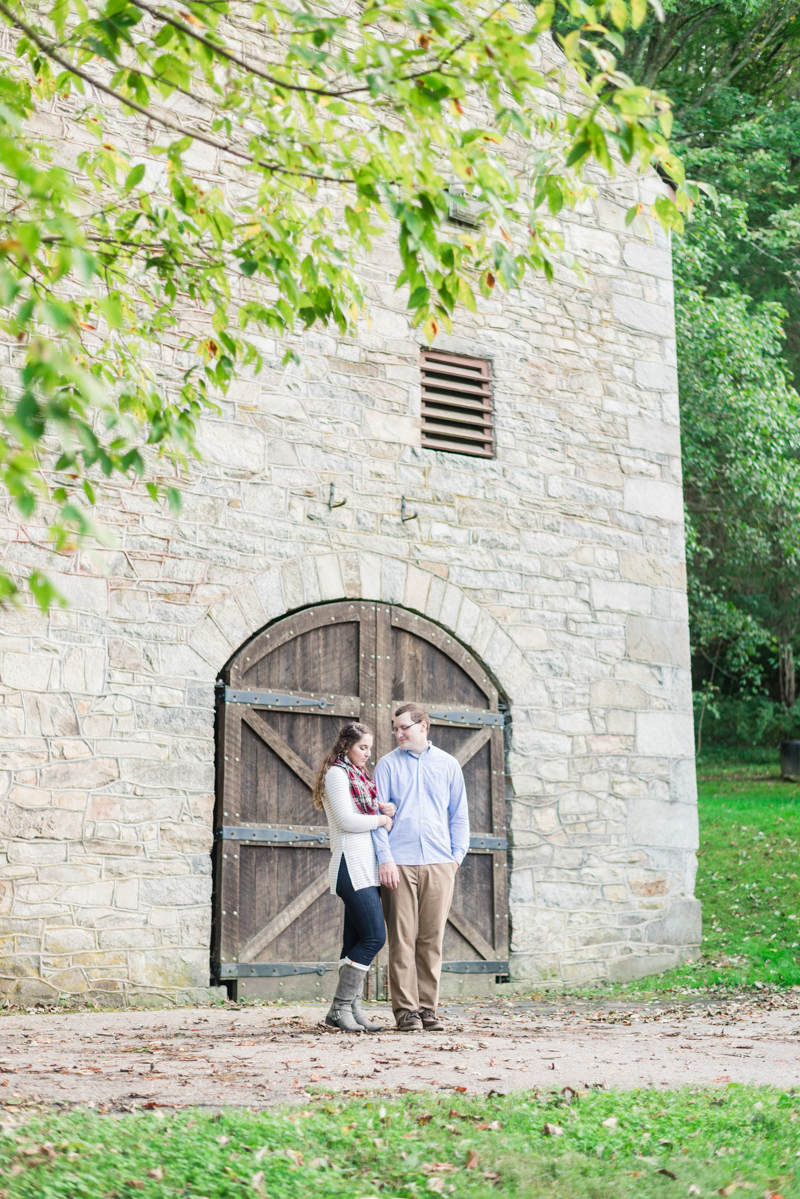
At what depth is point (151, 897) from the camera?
7.11m

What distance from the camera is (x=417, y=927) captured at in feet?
21.2

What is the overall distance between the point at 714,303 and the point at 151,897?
10.2 metres

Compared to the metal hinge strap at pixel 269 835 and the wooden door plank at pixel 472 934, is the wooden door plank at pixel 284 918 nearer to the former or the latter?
the metal hinge strap at pixel 269 835

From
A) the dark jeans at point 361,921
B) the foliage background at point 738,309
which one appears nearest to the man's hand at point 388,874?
the dark jeans at point 361,921

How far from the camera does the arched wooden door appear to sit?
7.50 metres

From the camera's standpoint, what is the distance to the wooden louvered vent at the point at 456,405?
28.9ft

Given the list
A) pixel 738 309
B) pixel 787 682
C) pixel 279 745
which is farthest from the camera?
pixel 787 682

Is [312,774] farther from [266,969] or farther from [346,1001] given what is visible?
[346,1001]

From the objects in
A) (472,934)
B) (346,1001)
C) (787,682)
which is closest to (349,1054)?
(346,1001)

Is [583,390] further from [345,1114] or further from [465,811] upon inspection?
[345,1114]

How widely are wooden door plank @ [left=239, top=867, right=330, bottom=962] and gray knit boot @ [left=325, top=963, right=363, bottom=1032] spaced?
1.49 metres

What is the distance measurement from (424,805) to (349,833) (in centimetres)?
55

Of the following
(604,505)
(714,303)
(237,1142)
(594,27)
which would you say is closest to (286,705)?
(604,505)

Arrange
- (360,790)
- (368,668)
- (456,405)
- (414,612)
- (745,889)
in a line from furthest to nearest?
1. (745,889)
2. (456,405)
3. (414,612)
4. (368,668)
5. (360,790)
